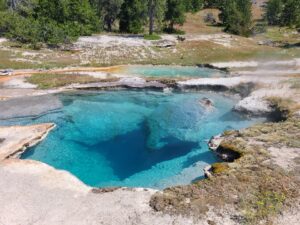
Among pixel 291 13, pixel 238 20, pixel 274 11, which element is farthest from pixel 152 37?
pixel 274 11

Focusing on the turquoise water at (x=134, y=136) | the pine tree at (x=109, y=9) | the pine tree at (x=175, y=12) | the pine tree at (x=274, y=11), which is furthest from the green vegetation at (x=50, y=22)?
the pine tree at (x=274, y=11)

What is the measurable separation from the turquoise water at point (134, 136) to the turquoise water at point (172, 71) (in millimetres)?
8178

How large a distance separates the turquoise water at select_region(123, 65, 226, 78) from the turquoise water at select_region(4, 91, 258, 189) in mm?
8178

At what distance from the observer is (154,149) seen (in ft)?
113

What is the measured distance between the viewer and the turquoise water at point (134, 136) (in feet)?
100

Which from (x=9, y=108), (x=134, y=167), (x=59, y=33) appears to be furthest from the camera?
(x=59, y=33)

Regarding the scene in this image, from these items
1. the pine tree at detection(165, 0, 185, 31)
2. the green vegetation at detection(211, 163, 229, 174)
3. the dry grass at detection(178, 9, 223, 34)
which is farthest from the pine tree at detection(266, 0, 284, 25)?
the green vegetation at detection(211, 163, 229, 174)

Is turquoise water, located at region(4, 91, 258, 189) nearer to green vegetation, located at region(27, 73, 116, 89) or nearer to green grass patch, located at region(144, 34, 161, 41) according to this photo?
green vegetation, located at region(27, 73, 116, 89)

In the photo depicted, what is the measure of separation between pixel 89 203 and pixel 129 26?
2670 inches

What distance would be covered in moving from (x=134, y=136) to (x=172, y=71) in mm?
23140

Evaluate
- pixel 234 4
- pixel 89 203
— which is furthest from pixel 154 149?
pixel 234 4

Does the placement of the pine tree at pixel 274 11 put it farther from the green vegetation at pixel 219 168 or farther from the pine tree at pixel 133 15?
the green vegetation at pixel 219 168

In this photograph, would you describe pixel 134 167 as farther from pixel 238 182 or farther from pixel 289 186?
pixel 289 186

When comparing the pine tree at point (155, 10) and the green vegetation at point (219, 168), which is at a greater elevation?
the pine tree at point (155, 10)
